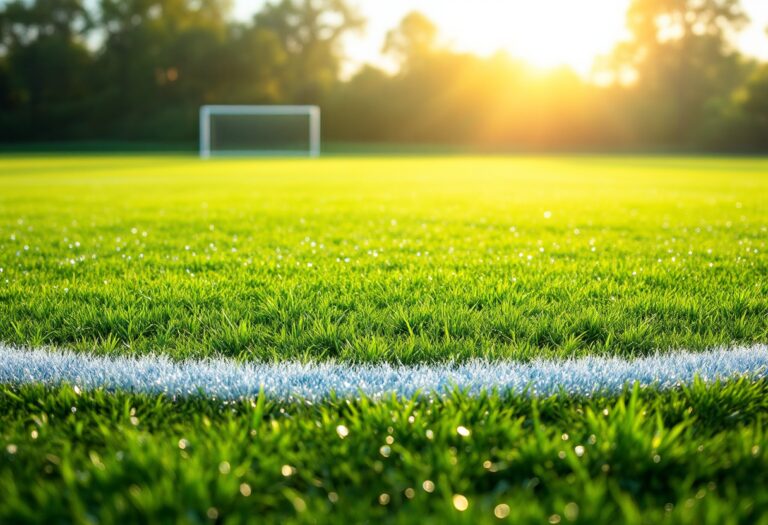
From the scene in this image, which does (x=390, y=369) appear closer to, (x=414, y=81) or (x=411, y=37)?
(x=414, y=81)

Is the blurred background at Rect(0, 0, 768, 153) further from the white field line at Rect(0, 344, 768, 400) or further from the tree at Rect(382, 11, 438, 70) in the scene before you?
the white field line at Rect(0, 344, 768, 400)

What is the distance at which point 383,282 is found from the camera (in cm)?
435

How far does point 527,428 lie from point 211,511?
3.57 ft

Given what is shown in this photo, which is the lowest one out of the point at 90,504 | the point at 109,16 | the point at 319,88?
the point at 90,504

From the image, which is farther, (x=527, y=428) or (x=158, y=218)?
(x=158, y=218)

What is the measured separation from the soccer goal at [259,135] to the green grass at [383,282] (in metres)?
30.4

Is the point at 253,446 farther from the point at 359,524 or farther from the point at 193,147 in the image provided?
the point at 193,147

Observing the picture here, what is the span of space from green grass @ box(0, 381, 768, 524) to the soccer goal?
3768 centimetres

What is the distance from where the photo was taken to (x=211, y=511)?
63.6 inches

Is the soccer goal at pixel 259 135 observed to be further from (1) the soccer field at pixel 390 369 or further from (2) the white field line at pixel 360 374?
(2) the white field line at pixel 360 374

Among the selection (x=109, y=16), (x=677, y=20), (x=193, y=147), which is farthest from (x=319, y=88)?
(x=677, y=20)

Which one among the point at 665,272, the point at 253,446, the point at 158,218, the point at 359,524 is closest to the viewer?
the point at 359,524

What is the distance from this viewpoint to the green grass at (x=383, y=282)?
3.25 meters

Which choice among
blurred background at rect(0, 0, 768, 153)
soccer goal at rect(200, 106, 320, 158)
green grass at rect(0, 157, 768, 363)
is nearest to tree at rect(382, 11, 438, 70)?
blurred background at rect(0, 0, 768, 153)
